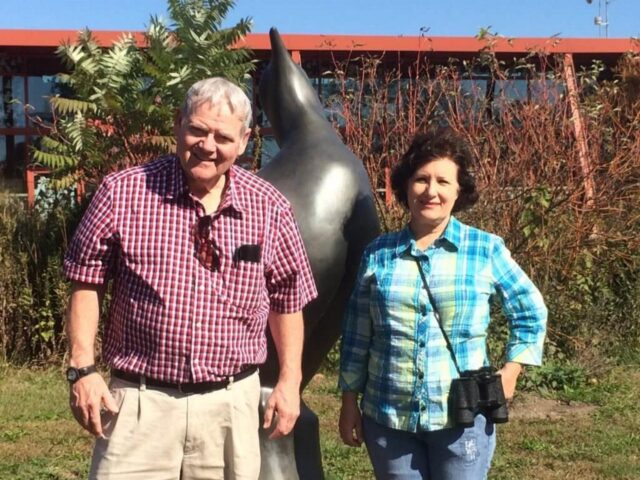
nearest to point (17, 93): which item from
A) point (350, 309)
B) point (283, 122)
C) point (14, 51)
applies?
point (14, 51)

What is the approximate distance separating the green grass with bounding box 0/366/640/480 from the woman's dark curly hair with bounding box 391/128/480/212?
105 inches

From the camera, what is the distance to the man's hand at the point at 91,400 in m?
2.33

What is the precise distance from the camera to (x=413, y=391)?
2.46 metres

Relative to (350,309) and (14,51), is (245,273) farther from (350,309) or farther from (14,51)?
(14,51)

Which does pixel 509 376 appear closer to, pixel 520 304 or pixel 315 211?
pixel 520 304

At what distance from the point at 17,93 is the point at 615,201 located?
10.4 m

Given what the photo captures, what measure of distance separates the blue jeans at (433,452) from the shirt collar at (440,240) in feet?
1.66

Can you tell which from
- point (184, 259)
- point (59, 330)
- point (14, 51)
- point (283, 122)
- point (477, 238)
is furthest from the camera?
point (14, 51)

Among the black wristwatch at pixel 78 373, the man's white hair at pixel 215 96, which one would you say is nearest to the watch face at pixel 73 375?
the black wristwatch at pixel 78 373

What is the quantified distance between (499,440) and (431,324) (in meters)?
3.48

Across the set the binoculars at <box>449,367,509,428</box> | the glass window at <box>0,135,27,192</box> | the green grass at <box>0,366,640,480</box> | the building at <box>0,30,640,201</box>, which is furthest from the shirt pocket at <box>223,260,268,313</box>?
the glass window at <box>0,135,27,192</box>

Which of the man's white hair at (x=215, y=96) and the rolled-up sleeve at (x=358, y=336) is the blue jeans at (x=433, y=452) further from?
the man's white hair at (x=215, y=96)

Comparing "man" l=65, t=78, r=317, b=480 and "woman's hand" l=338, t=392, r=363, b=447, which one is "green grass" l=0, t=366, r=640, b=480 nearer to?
"woman's hand" l=338, t=392, r=363, b=447

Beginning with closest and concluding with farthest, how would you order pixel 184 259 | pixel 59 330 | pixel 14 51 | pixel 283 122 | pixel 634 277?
pixel 184 259 < pixel 283 122 < pixel 59 330 < pixel 634 277 < pixel 14 51
